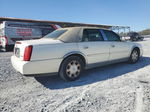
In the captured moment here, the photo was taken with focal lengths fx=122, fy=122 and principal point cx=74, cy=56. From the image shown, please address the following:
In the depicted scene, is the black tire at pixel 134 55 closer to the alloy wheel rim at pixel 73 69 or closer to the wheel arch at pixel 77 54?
Answer: the wheel arch at pixel 77 54

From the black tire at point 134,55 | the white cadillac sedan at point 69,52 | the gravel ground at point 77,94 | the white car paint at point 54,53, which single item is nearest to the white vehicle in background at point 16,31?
the gravel ground at point 77,94

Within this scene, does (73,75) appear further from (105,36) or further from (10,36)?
(10,36)

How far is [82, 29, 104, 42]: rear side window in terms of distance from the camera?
12.4 feet

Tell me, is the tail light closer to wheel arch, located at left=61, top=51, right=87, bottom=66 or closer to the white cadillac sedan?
the white cadillac sedan

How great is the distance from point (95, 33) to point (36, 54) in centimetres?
213

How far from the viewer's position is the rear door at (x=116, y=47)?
4367mm

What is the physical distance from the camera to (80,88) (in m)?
3.02

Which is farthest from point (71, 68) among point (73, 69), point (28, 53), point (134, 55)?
point (134, 55)

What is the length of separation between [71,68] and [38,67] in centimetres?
94

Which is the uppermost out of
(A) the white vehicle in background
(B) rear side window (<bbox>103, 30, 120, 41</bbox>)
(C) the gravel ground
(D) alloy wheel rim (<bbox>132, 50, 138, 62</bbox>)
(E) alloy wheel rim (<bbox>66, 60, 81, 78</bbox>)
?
(A) the white vehicle in background

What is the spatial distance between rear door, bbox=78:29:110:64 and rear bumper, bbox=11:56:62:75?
904 mm

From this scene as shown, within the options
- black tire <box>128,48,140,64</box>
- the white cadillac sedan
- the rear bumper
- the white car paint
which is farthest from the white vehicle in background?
black tire <box>128,48,140,64</box>

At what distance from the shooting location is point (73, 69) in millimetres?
3504

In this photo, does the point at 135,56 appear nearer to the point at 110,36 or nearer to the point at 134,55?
the point at 134,55
